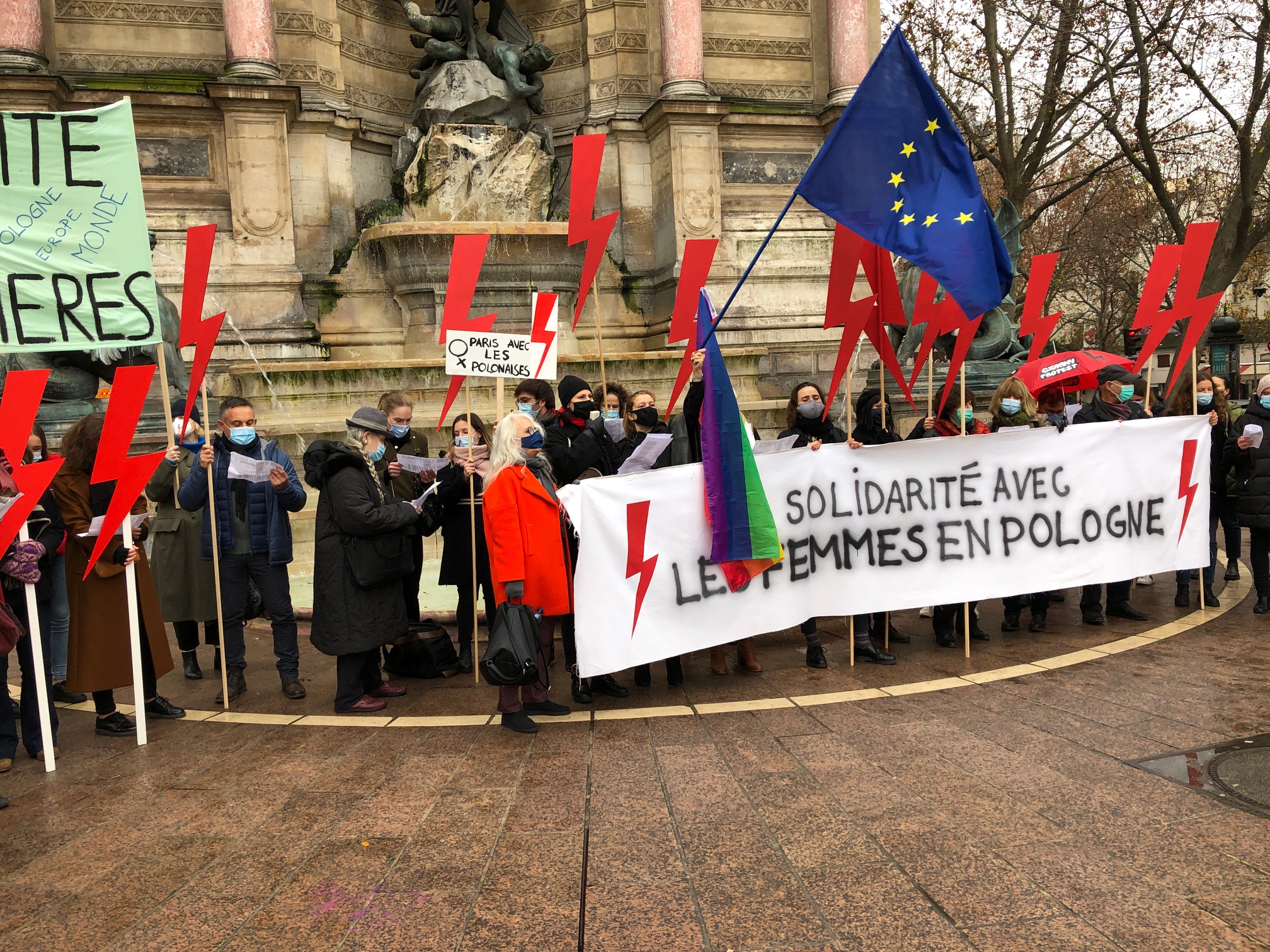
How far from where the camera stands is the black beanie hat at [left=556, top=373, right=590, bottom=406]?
24.4 ft

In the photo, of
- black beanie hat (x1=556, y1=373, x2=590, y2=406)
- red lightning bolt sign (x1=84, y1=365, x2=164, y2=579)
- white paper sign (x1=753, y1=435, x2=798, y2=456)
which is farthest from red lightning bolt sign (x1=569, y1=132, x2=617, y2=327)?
red lightning bolt sign (x1=84, y1=365, x2=164, y2=579)

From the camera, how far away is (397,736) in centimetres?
577

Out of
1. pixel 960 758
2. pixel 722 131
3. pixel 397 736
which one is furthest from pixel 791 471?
pixel 722 131

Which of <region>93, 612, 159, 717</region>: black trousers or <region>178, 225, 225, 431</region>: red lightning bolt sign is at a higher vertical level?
<region>178, 225, 225, 431</region>: red lightning bolt sign

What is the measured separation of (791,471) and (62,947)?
4.83m

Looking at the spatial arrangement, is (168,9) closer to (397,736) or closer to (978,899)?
(397,736)

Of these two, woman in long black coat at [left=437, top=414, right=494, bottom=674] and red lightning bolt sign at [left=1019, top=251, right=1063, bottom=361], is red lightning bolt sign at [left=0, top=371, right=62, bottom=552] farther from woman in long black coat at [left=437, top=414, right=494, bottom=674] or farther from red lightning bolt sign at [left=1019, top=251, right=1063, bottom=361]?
red lightning bolt sign at [left=1019, top=251, right=1063, bottom=361]

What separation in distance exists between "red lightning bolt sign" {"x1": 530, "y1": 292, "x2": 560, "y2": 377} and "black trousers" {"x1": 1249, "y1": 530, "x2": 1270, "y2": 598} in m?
5.81

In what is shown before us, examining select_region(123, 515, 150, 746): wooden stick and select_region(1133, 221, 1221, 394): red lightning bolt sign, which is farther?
select_region(1133, 221, 1221, 394): red lightning bolt sign

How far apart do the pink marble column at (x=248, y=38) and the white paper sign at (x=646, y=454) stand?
37.2ft

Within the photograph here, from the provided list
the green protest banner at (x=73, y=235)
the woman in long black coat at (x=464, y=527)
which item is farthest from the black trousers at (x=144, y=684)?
the woman in long black coat at (x=464, y=527)

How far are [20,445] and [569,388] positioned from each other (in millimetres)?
3473

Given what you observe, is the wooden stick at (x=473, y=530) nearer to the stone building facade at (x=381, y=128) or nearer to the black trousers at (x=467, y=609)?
the black trousers at (x=467, y=609)

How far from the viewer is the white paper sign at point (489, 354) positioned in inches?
272
